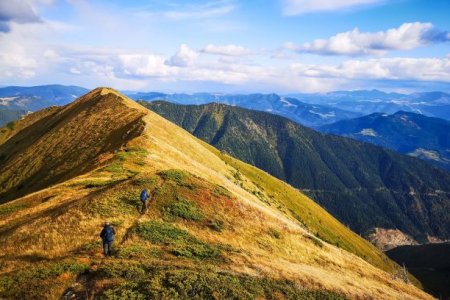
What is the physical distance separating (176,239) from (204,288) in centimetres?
944

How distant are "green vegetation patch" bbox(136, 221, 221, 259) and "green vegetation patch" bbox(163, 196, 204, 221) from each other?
237cm

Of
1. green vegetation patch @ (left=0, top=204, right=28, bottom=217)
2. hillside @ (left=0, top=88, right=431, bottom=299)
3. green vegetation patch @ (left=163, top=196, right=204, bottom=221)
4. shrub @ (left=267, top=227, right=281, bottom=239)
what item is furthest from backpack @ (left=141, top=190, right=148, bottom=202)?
green vegetation patch @ (left=0, top=204, right=28, bottom=217)

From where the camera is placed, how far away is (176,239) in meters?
36.5

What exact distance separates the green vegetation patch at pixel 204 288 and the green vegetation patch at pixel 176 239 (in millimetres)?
4059

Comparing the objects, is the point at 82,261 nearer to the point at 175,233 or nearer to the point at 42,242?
the point at 42,242

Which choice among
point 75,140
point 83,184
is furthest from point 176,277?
point 75,140


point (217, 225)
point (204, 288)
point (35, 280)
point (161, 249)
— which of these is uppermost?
point (35, 280)

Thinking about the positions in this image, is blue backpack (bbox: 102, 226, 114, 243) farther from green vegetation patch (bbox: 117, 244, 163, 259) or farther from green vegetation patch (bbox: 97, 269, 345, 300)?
green vegetation patch (bbox: 97, 269, 345, 300)

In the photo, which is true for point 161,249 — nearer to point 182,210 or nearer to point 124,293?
point 182,210

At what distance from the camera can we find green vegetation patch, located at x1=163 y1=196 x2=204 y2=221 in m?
41.3

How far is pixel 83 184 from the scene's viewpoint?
5128cm

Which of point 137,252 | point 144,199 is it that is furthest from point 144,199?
point 137,252

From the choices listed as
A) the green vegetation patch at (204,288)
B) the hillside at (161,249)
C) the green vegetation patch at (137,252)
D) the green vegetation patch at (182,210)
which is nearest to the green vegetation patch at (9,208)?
the hillside at (161,249)

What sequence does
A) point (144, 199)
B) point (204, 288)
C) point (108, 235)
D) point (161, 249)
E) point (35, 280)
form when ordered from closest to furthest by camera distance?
1. point (35, 280)
2. point (204, 288)
3. point (108, 235)
4. point (161, 249)
5. point (144, 199)
